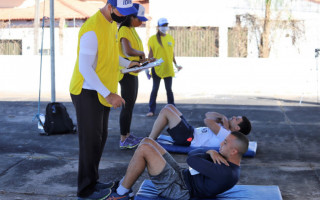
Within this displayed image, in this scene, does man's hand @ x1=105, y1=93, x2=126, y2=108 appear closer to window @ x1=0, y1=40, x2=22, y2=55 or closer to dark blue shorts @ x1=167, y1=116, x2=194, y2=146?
dark blue shorts @ x1=167, y1=116, x2=194, y2=146

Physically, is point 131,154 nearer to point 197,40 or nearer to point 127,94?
point 127,94

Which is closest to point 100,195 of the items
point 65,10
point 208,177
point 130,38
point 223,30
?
point 208,177

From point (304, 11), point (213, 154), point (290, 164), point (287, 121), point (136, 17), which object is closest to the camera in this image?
point (213, 154)

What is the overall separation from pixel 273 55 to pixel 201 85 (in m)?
3.25

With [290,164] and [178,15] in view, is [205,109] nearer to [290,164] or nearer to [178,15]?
[290,164]

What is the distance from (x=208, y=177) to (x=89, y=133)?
108 centimetres

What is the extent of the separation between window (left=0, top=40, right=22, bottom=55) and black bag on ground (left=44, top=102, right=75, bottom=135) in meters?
11.2

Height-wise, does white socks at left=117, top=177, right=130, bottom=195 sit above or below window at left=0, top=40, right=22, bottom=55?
below

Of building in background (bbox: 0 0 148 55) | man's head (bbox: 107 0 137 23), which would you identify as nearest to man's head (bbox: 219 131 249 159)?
man's head (bbox: 107 0 137 23)

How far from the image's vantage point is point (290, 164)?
6.09 meters

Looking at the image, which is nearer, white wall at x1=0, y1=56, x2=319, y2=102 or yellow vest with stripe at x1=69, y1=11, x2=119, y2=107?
yellow vest with stripe at x1=69, y1=11, x2=119, y2=107

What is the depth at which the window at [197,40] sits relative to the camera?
17.3 meters

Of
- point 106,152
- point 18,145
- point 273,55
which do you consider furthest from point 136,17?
point 273,55

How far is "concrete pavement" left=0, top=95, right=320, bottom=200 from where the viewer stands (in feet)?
16.9
